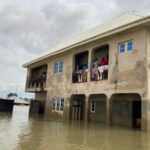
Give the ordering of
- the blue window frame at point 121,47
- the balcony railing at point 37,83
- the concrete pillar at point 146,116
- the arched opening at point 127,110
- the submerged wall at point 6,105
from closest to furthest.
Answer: the concrete pillar at point 146,116
the blue window frame at point 121,47
the arched opening at point 127,110
the balcony railing at point 37,83
the submerged wall at point 6,105

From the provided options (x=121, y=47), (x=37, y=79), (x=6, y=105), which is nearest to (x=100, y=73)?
(x=121, y=47)

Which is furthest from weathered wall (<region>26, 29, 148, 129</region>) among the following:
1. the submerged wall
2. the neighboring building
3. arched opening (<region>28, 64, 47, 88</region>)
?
the submerged wall

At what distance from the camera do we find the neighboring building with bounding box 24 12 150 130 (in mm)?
14547

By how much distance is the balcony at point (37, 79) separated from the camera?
25688mm

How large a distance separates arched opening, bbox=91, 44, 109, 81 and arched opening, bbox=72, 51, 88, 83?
3.06ft

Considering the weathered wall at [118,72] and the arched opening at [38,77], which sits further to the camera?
the arched opening at [38,77]

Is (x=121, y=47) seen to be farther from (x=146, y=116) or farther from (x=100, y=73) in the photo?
(x=146, y=116)

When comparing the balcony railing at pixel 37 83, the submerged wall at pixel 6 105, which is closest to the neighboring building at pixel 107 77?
the balcony railing at pixel 37 83

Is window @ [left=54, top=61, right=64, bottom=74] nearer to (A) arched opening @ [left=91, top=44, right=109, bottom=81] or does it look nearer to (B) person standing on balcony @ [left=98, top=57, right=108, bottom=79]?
(A) arched opening @ [left=91, top=44, right=109, bottom=81]

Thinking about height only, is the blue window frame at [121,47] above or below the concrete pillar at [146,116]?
above

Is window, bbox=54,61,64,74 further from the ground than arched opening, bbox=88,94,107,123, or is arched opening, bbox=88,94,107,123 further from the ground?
window, bbox=54,61,64,74

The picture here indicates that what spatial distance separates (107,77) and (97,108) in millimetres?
3798

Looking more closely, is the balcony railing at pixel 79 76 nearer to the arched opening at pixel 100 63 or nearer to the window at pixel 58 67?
the arched opening at pixel 100 63

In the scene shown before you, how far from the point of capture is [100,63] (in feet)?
61.3
